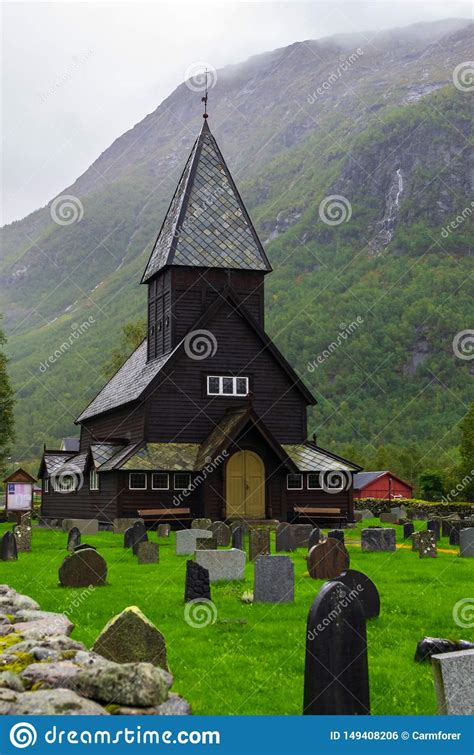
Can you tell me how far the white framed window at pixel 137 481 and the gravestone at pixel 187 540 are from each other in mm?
13717

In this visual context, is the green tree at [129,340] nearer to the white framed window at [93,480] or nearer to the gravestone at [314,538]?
the white framed window at [93,480]

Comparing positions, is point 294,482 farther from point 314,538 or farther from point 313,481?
point 314,538

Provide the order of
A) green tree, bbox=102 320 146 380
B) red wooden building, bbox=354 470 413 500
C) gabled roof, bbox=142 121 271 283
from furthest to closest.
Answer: red wooden building, bbox=354 470 413 500, green tree, bbox=102 320 146 380, gabled roof, bbox=142 121 271 283

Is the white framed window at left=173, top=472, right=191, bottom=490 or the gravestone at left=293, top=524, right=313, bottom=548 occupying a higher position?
the white framed window at left=173, top=472, right=191, bottom=490

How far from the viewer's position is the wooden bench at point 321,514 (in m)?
39.1

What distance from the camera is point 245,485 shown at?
123 feet

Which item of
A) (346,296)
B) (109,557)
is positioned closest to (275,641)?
(109,557)

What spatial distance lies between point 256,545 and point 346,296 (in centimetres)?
14208

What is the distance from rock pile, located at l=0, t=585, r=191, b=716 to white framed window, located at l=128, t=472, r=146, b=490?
91.6 feet

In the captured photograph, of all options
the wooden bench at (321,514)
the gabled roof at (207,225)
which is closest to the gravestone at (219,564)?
the wooden bench at (321,514)

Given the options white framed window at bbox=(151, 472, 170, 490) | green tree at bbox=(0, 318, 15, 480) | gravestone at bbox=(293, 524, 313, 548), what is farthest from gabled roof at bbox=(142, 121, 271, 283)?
gravestone at bbox=(293, 524, 313, 548)

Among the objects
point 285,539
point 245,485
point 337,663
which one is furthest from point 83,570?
point 245,485

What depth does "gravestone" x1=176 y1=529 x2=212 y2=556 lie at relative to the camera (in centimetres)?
2305

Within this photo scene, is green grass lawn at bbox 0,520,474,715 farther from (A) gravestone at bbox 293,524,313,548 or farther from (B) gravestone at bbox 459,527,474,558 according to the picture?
(A) gravestone at bbox 293,524,313,548
